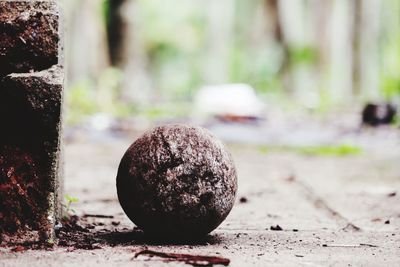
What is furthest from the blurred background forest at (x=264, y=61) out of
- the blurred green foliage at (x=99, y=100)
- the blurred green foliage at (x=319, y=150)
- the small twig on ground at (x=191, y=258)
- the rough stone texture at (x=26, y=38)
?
the blurred green foliage at (x=319, y=150)

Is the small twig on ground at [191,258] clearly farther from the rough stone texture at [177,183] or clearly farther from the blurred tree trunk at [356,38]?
the blurred tree trunk at [356,38]

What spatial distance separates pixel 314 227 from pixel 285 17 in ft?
56.4

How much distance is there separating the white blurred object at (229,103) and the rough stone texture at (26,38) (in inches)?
396

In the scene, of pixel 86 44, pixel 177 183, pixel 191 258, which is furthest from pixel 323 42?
pixel 191 258

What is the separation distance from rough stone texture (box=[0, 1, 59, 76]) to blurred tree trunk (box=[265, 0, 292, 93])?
17.3 metres

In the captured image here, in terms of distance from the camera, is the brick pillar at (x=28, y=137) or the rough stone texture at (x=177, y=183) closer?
the brick pillar at (x=28, y=137)

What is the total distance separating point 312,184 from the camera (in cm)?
542

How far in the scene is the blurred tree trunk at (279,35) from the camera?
64.8 feet

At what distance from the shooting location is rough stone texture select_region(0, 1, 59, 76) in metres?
2.67

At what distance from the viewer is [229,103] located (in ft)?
43.9

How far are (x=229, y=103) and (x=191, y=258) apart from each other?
11.0 metres

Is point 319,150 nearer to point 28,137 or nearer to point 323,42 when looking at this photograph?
point 28,137

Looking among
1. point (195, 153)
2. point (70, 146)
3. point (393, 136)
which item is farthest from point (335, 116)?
point (195, 153)

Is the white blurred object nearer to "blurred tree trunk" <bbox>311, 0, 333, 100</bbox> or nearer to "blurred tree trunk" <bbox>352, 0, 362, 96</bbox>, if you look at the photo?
"blurred tree trunk" <bbox>352, 0, 362, 96</bbox>
